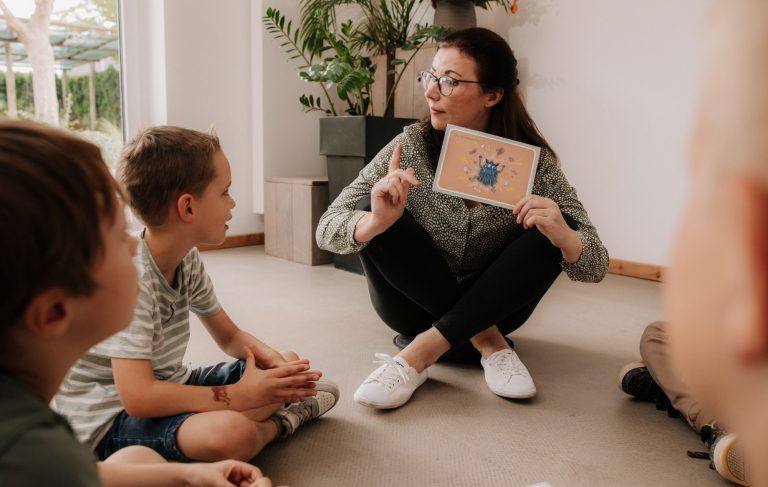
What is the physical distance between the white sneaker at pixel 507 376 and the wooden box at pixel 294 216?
1.50 metres

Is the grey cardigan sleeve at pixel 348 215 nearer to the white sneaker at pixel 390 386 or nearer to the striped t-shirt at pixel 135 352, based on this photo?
the white sneaker at pixel 390 386

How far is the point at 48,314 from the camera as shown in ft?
1.61

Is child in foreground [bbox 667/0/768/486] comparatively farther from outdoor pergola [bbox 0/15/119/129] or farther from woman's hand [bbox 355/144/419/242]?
outdoor pergola [bbox 0/15/119/129]

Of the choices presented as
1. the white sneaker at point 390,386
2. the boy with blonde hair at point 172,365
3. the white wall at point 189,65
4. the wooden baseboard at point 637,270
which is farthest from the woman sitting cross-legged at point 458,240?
the white wall at point 189,65

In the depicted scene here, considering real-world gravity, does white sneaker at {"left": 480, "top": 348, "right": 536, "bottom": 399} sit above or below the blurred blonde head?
below

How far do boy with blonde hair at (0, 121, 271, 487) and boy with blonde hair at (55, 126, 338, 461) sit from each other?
36cm

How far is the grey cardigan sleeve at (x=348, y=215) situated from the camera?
4.58 ft

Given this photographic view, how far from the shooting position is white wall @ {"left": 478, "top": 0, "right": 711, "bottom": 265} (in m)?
2.46

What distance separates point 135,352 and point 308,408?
40cm

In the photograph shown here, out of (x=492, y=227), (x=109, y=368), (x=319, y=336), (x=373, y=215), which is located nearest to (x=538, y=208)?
(x=492, y=227)

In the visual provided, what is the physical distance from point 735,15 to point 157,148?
0.90 meters

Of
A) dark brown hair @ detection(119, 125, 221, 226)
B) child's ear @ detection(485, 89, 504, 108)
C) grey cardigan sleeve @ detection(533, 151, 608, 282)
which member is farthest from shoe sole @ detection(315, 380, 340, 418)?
child's ear @ detection(485, 89, 504, 108)

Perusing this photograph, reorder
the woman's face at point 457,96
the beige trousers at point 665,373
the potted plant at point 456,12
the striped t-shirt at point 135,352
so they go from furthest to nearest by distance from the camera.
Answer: the potted plant at point 456,12 → the woman's face at point 457,96 → the beige trousers at point 665,373 → the striped t-shirt at point 135,352

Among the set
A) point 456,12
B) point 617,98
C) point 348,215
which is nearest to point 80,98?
point 456,12
